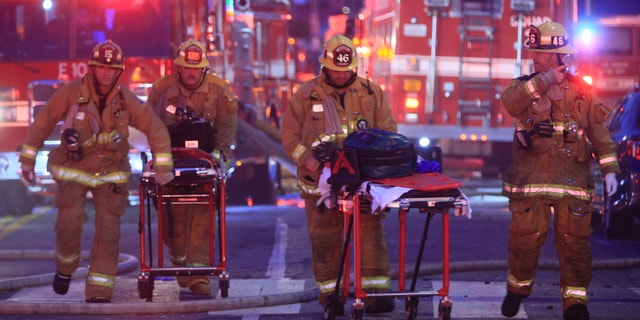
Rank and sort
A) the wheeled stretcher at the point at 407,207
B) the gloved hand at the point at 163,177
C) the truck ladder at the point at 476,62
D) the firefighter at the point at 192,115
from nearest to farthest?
1. the wheeled stretcher at the point at 407,207
2. the gloved hand at the point at 163,177
3. the firefighter at the point at 192,115
4. the truck ladder at the point at 476,62

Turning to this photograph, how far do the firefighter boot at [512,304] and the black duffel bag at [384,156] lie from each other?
3.58 feet

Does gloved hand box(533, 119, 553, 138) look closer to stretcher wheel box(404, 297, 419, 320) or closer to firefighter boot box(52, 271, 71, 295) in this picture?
stretcher wheel box(404, 297, 419, 320)

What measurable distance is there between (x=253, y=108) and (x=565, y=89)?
10647 millimetres

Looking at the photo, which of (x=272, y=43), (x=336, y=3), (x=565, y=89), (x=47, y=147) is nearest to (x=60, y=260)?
(x=565, y=89)

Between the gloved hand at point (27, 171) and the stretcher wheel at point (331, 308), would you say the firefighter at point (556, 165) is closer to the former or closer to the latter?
the stretcher wheel at point (331, 308)

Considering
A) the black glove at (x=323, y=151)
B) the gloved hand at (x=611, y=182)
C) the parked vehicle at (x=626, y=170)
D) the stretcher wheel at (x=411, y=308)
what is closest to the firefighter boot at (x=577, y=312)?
the gloved hand at (x=611, y=182)

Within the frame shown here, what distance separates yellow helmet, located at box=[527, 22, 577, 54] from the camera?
7.89m

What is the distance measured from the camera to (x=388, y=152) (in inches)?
291

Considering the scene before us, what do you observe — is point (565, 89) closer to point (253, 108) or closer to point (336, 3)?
point (253, 108)

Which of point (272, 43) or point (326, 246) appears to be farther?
point (272, 43)

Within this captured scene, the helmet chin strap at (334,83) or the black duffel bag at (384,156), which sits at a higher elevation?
the helmet chin strap at (334,83)

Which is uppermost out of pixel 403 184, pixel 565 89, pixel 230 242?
pixel 565 89

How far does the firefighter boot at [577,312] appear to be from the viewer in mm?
7691

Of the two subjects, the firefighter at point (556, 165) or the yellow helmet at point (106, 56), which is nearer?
the firefighter at point (556, 165)
